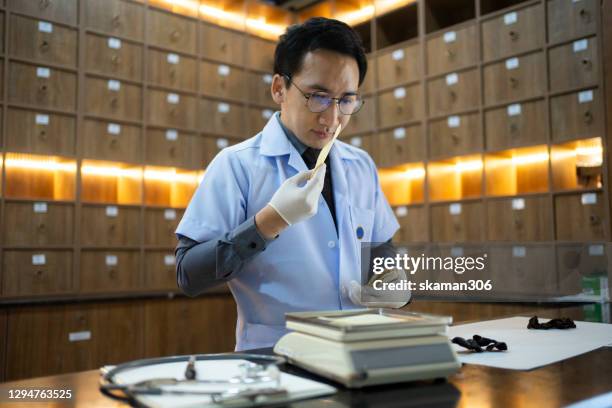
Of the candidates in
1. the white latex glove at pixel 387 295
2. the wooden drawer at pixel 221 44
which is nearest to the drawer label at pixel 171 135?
the wooden drawer at pixel 221 44

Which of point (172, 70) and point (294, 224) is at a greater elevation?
point (172, 70)

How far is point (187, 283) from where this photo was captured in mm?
1233

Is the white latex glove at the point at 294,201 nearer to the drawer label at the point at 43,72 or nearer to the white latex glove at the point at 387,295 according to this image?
the white latex glove at the point at 387,295

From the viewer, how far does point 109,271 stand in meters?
4.02

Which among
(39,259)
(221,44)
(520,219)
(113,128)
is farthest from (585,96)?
(39,259)

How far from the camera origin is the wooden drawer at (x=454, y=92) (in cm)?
391

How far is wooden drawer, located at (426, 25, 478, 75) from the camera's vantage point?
3936mm

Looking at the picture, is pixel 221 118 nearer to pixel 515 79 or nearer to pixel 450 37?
pixel 450 37

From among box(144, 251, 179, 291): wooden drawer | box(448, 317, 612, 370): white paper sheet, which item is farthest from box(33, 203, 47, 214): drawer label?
box(448, 317, 612, 370): white paper sheet

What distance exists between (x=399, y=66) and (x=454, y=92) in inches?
22.2

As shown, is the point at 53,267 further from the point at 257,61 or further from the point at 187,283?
the point at 187,283

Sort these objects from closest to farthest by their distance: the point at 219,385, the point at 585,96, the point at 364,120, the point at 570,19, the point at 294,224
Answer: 1. the point at 219,385
2. the point at 294,224
3. the point at 585,96
4. the point at 570,19
5. the point at 364,120

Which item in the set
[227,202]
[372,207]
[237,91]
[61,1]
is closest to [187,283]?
[227,202]

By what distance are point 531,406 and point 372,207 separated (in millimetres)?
961
